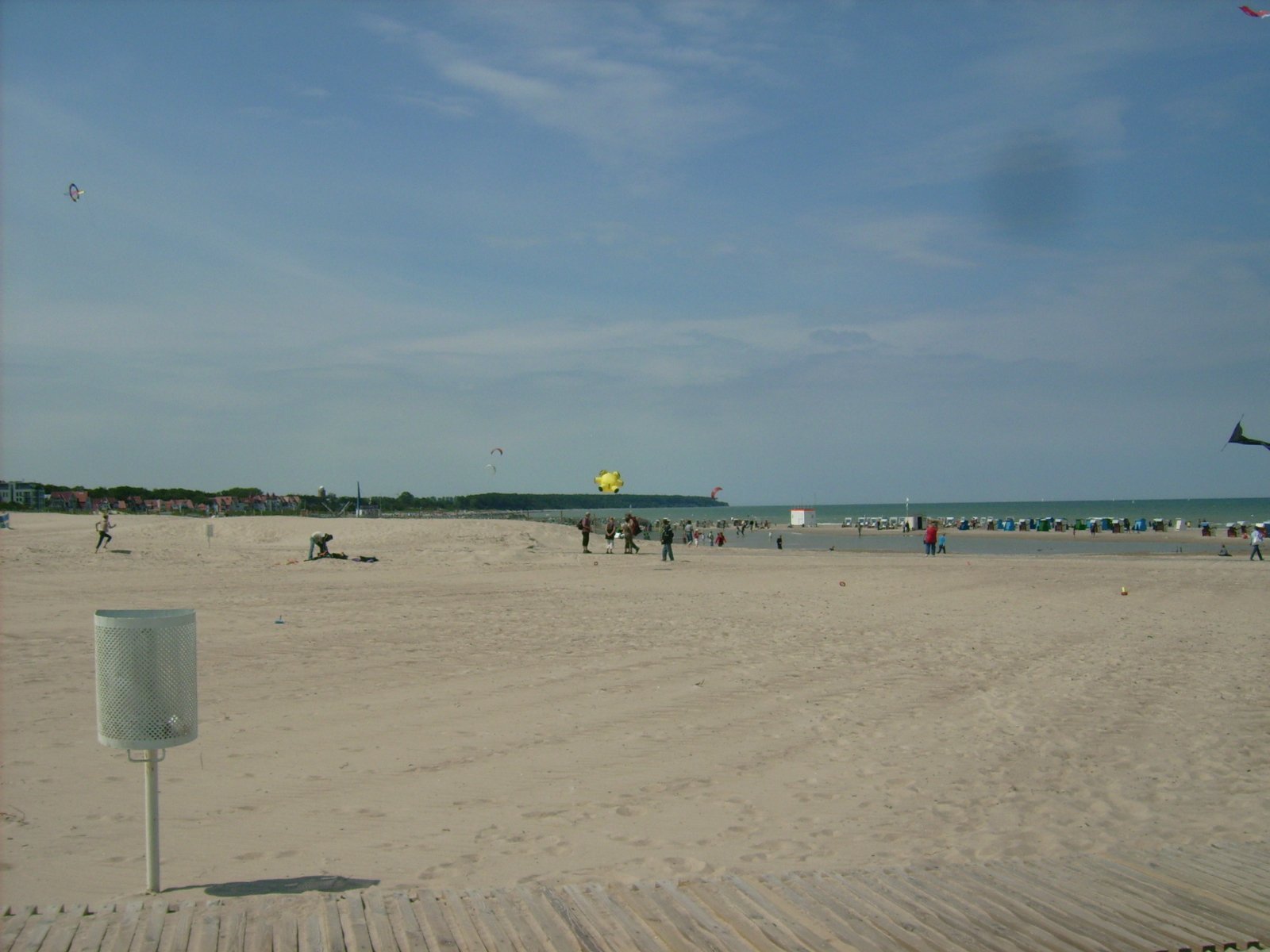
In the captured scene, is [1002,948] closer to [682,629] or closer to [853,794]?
[853,794]

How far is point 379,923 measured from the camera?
430 cm

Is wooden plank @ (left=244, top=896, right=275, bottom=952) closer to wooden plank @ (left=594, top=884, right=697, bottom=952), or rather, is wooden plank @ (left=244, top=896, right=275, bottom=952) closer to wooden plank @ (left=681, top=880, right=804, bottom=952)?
wooden plank @ (left=594, top=884, right=697, bottom=952)

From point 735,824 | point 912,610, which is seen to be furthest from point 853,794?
point 912,610

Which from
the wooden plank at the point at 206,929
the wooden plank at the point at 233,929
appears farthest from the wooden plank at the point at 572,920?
the wooden plank at the point at 206,929

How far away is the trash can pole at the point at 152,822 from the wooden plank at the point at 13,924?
0.48 meters

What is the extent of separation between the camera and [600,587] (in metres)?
20.6

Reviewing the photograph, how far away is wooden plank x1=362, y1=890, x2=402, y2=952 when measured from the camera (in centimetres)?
409

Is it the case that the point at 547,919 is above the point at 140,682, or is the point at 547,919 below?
below

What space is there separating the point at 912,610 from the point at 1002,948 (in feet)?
42.3

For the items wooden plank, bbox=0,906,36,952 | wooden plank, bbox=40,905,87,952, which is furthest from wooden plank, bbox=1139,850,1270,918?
wooden plank, bbox=0,906,36,952

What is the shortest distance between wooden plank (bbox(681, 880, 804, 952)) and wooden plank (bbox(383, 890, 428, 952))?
1.35 m

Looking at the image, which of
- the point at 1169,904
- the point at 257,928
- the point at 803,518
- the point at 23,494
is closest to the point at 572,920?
the point at 257,928

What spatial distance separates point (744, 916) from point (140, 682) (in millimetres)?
2963

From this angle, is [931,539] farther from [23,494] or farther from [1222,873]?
[23,494]
